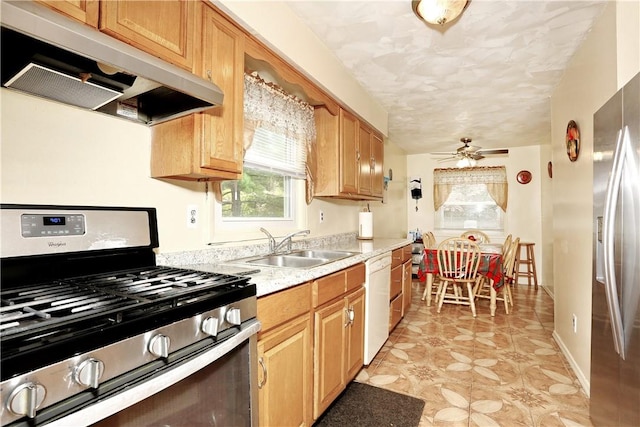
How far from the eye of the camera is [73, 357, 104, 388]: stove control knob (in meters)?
0.67

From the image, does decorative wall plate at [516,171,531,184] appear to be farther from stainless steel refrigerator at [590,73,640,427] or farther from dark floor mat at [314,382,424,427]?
dark floor mat at [314,382,424,427]

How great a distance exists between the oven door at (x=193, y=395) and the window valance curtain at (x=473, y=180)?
211 inches

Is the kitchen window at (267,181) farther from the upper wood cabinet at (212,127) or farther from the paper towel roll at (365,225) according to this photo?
the paper towel roll at (365,225)

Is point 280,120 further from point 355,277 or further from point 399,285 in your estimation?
point 399,285

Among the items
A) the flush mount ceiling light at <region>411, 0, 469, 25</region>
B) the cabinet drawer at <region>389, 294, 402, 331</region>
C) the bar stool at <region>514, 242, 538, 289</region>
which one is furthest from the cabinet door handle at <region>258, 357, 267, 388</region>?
the bar stool at <region>514, 242, 538, 289</region>

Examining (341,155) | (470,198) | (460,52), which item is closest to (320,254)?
(341,155)

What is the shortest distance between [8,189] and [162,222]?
56 centimetres

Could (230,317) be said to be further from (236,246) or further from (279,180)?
(279,180)

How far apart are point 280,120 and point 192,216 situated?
967mm

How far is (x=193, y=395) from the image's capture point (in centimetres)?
94

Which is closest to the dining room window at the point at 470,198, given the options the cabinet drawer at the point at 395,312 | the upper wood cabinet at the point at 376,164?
the upper wood cabinet at the point at 376,164

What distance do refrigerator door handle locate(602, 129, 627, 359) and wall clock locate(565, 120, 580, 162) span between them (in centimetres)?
102

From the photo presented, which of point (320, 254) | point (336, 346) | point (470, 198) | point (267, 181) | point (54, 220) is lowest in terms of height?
point (336, 346)

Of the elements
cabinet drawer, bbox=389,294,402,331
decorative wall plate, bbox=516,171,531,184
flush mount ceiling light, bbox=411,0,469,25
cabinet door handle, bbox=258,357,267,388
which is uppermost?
flush mount ceiling light, bbox=411,0,469,25
